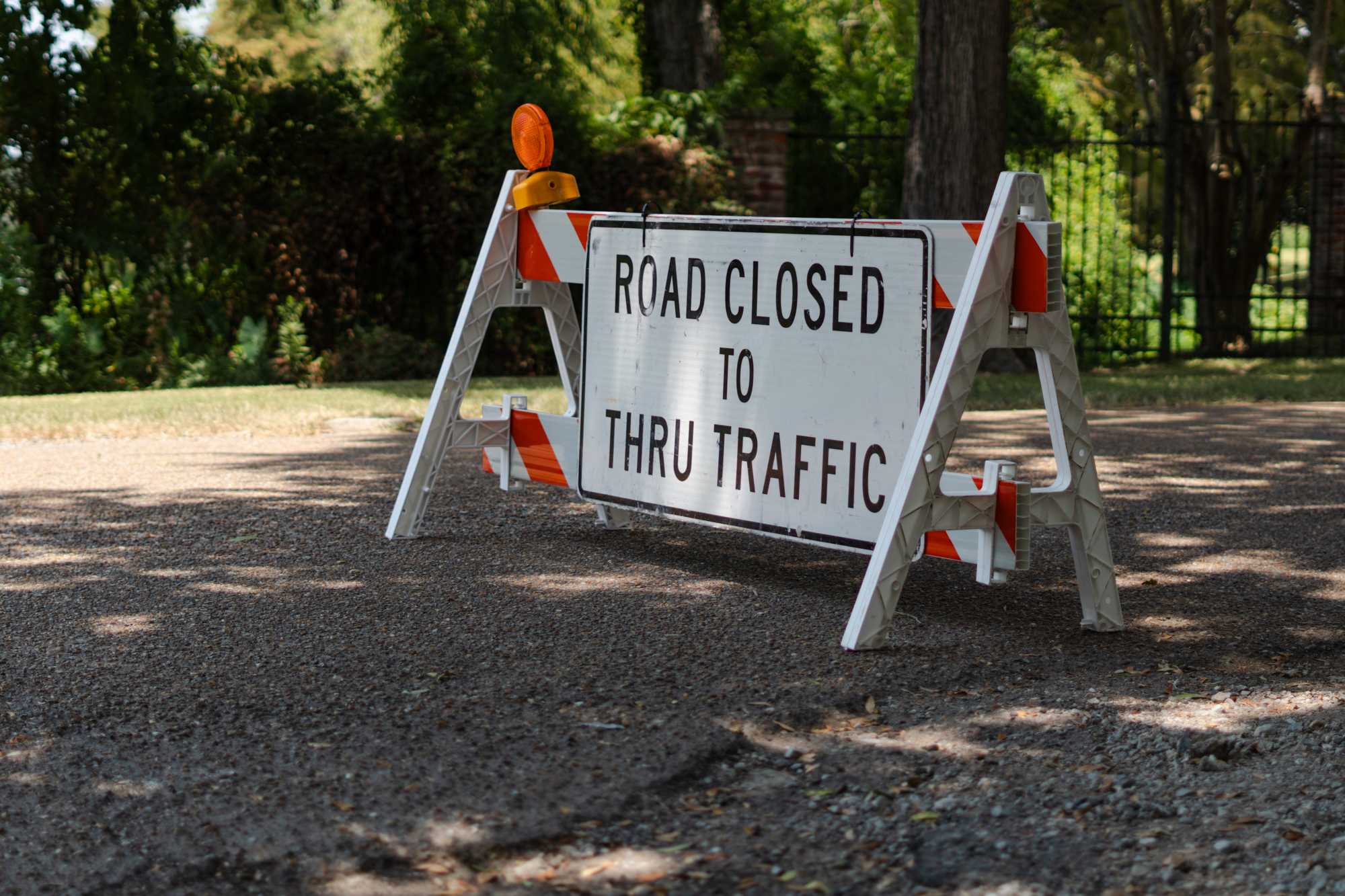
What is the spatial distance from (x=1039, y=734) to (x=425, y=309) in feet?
36.6

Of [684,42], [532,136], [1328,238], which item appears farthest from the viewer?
[1328,238]

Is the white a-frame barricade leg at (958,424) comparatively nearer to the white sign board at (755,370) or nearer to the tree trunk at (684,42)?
the white sign board at (755,370)

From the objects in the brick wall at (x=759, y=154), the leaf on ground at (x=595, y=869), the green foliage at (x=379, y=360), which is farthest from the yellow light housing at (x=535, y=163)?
the brick wall at (x=759, y=154)

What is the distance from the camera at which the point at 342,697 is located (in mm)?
3469

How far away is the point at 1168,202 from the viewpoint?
1410cm

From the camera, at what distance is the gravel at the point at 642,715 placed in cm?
259

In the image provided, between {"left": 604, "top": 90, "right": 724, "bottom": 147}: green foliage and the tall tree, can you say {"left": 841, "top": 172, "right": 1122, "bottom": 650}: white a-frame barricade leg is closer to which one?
{"left": 604, "top": 90, "right": 724, "bottom": 147}: green foliage

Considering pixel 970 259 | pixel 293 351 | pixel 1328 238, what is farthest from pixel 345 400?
pixel 1328 238

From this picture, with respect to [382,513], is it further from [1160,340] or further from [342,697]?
[1160,340]

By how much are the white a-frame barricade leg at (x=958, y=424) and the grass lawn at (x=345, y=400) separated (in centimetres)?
573

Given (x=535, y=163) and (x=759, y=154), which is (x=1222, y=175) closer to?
(x=759, y=154)

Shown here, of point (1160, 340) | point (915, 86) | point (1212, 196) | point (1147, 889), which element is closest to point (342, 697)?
point (1147, 889)

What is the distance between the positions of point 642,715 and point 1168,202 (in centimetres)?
1213

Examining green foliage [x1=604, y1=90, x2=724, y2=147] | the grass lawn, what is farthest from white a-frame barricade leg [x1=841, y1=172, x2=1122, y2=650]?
green foliage [x1=604, y1=90, x2=724, y2=147]
